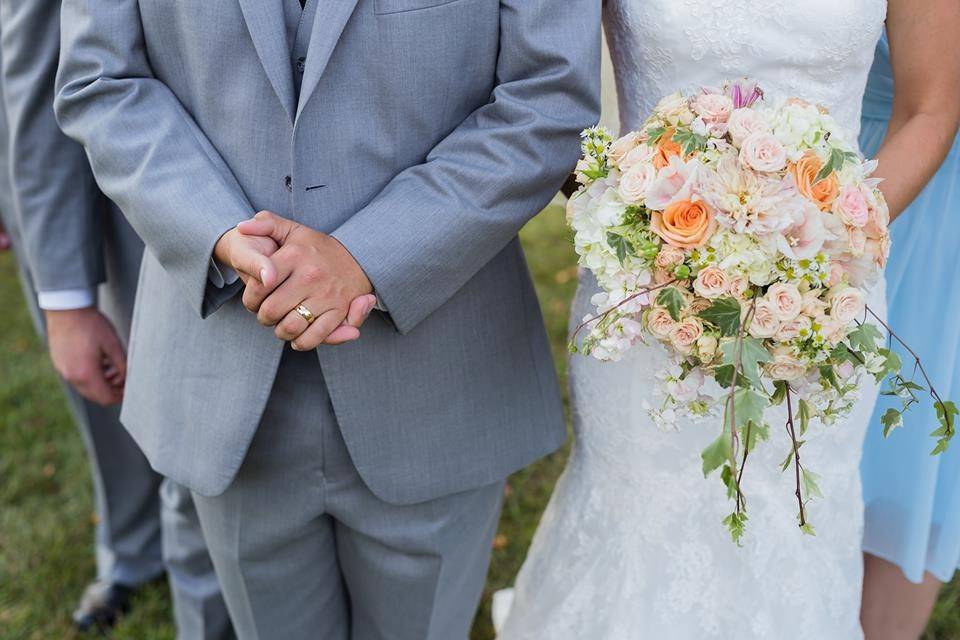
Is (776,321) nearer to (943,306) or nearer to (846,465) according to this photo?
(846,465)

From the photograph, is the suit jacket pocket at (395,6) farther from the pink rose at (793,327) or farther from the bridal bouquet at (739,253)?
the pink rose at (793,327)

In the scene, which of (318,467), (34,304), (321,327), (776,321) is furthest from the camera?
(34,304)

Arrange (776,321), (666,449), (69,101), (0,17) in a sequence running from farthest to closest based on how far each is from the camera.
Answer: (0,17) → (666,449) → (69,101) → (776,321)

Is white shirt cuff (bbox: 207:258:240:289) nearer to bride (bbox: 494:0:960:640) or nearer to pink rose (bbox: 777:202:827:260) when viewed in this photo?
bride (bbox: 494:0:960:640)

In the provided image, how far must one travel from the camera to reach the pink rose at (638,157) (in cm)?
164

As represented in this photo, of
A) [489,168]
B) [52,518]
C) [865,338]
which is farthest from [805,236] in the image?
[52,518]

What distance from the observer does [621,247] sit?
5.33 feet

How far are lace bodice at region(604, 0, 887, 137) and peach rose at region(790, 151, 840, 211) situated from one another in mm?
386

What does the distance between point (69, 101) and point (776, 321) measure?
A: 1.34 meters

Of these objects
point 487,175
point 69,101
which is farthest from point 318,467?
point 69,101

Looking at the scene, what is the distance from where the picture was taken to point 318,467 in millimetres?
2021

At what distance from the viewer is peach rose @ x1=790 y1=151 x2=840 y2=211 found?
1.56 m

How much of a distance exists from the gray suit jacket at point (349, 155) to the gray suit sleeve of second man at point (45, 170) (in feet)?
1.61

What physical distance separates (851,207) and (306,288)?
0.90 meters
